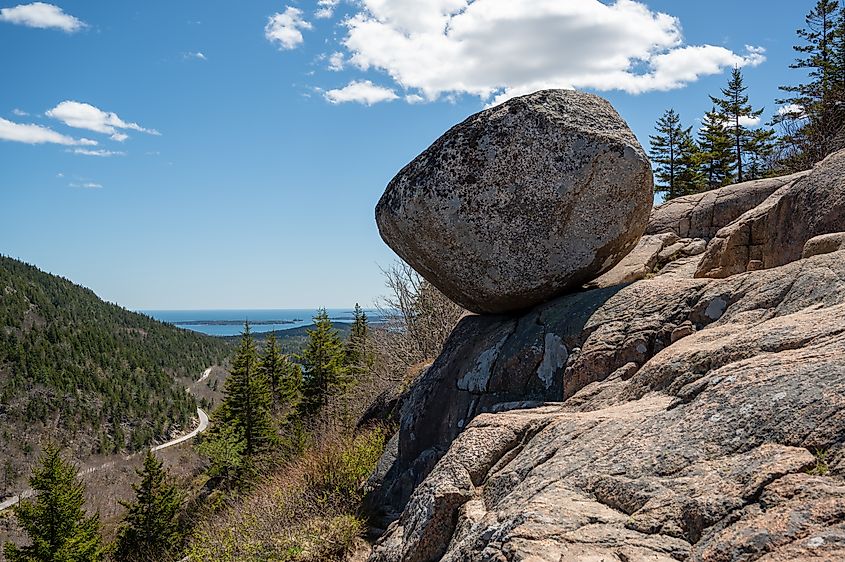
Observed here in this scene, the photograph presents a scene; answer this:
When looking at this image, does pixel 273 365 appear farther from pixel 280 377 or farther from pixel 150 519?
pixel 150 519

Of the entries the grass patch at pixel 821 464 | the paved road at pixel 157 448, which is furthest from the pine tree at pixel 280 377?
the grass patch at pixel 821 464

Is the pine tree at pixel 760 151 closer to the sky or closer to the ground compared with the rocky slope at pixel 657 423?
closer to the sky

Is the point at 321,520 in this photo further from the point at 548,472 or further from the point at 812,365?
the point at 812,365

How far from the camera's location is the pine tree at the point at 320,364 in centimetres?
4009

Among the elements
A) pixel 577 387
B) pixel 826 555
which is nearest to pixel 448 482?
pixel 577 387

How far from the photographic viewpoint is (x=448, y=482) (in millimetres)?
5043

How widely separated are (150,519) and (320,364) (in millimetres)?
13321

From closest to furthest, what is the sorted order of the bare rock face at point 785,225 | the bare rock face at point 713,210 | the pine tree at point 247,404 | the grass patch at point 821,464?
the grass patch at point 821,464, the bare rock face at point 785,225, the bare rock face at point 713,210, the pine tree at point 247,404

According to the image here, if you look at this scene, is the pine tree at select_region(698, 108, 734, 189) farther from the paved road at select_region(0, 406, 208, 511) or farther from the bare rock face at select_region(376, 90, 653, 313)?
the paved road at select_region(0, 406, 208, 511)

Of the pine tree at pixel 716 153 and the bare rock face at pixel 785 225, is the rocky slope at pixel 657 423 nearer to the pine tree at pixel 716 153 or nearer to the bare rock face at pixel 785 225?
the bare rock face at pixel 785 225

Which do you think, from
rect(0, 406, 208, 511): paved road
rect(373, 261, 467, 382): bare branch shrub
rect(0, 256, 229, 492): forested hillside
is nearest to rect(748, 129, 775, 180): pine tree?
rect(373, 261, 467, 382): bare branch shrub

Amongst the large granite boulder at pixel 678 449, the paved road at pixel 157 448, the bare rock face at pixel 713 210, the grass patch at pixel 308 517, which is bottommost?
the paved road at pixel 157 448

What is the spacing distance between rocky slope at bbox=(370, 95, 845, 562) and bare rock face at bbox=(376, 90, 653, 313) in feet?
2.23

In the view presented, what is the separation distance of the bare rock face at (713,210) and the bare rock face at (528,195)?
525 centimetres
